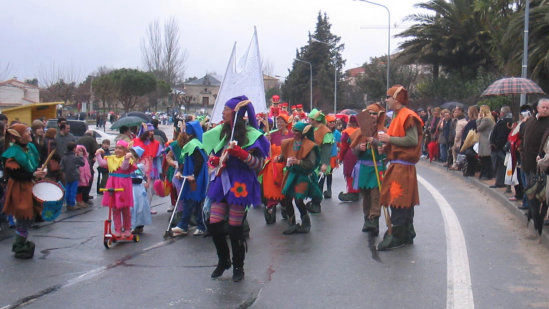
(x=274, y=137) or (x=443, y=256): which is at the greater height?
(x=274, y=137)

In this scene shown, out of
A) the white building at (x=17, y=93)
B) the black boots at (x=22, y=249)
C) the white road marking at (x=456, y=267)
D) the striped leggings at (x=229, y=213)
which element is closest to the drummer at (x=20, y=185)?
the black boots at (x=22, y=249)

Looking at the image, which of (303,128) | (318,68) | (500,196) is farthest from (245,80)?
(318,68)

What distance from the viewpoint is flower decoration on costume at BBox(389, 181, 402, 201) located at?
24.4 ft

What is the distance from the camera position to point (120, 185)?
8305 millimetres

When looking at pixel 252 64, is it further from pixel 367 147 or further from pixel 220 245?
pixel 220 245

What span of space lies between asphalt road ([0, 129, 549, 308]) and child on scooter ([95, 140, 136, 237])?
0.34m

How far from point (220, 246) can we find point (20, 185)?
291 cm

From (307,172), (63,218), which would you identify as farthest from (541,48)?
(63,218)

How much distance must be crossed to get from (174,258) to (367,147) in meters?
3.14

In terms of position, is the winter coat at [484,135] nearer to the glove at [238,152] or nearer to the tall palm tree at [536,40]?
the tall palm tree at [536,40]

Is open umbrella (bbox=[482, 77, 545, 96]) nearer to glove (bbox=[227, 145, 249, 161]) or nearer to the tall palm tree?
the tall palm tree

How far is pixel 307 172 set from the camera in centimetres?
876

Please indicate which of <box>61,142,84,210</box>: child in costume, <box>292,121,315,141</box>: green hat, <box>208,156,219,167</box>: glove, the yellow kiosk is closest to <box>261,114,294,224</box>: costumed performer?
<box>292,121,315,141</box>: green hat

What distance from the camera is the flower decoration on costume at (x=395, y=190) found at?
7434 millimetres
